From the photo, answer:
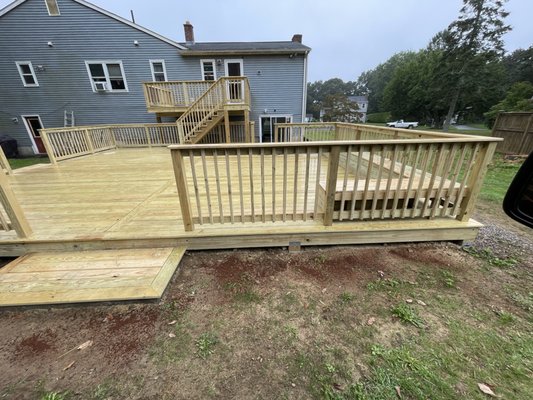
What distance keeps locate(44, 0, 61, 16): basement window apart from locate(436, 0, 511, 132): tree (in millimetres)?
26391

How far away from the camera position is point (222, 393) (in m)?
1.35

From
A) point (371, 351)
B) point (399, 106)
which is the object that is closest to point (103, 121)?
point (371, 351)

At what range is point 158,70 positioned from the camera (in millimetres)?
10555

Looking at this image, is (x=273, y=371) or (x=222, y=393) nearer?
(x=222, y=393)

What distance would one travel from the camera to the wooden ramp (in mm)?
1951

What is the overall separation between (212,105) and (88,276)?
825 cm

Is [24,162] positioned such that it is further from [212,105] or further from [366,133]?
[366,133]

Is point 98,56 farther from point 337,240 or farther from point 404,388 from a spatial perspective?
point 404,388

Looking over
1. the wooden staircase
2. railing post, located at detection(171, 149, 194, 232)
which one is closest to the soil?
railing post, located at detection(171, 149, 194, 232)

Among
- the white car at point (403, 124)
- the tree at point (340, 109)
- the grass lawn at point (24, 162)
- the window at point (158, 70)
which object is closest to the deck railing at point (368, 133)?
the window at point (158, 70)

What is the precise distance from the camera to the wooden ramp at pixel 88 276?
6.40 ft

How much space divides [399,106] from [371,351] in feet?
141

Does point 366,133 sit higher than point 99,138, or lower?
higher

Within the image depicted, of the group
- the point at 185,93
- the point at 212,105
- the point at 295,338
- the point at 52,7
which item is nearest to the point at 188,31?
the point at 185,93
